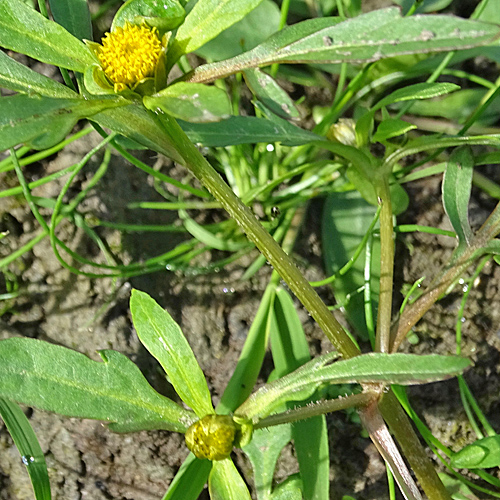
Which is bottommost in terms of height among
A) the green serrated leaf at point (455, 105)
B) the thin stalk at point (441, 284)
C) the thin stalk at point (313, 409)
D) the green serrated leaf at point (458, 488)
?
the green serrated leaf at point (458, 488)

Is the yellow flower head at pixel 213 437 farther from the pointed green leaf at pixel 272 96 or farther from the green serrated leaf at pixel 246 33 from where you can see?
the green serrated leaf at pixel 246 33

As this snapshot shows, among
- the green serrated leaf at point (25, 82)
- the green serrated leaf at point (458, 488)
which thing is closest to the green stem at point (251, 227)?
the green serrated leaf at point (25, 82)

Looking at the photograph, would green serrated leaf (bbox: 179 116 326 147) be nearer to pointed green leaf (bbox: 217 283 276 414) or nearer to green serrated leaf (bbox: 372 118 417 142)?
green serrated leaf (bbox: 372 118 417 142)

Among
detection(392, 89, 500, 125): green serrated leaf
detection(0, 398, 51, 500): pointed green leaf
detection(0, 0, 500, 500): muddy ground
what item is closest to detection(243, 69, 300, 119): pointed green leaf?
detection(0, 0, 500, 500): muddy ground

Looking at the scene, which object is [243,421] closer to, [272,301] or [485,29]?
[272,301]

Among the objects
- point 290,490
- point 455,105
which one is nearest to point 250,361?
point 290,490
